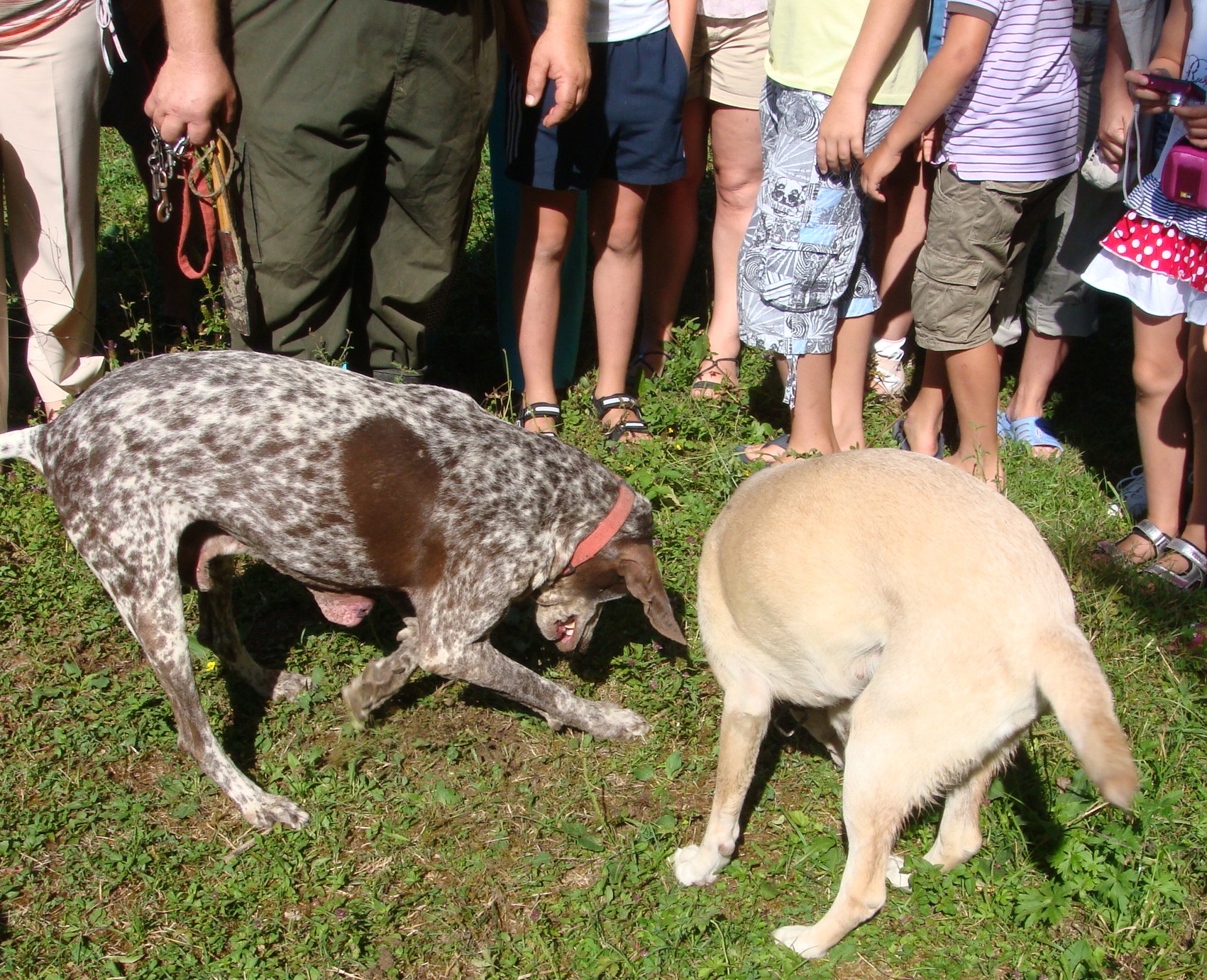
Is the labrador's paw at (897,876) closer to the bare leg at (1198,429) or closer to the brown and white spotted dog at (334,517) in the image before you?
the brown and white spotted dog at (334,517)

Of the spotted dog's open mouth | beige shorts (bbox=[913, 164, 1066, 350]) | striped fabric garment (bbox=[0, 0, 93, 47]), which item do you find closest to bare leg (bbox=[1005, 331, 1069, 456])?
beige shorts (bbox=[913, 164, 1066, 350])

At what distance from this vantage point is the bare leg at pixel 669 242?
514 centimetres

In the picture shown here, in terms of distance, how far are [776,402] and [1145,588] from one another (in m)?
1.89

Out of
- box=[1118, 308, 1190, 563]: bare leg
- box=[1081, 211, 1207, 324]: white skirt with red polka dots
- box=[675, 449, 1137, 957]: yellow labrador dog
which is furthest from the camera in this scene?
box=[1118, 308, 1190, 563]: bare leg

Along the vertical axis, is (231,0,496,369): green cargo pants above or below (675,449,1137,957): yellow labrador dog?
above

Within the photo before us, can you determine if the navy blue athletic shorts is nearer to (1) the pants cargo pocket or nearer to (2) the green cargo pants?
(2) the green cargo pants

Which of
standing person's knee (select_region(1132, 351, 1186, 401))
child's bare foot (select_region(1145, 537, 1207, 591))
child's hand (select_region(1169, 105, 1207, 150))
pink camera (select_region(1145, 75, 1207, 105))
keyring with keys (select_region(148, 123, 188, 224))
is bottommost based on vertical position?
child's bare foot (select_region(1145, 537, 1207, 591))

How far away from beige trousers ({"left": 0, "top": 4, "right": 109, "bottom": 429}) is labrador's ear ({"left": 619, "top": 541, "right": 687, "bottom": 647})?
237cm

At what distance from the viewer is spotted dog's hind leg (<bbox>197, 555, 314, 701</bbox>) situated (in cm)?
356

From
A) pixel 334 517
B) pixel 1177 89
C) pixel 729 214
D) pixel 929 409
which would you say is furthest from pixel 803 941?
pixel 729 214

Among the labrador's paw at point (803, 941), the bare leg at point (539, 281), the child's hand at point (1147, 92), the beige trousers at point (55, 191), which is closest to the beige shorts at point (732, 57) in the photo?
the bare leg at point (539, 281)

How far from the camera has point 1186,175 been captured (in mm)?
3672

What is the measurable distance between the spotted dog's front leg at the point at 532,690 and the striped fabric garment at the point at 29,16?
249 cm

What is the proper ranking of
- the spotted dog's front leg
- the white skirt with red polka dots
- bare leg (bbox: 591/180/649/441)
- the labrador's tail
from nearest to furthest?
the labrador's tail, the spotted dog's front leg, the white skirt with red polka dots, bare leg (bbox: 591/180/649/441)
